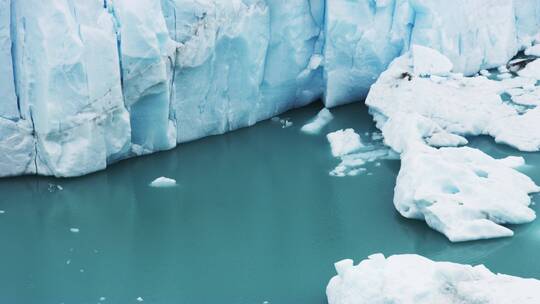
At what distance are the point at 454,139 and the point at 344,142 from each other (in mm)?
1117

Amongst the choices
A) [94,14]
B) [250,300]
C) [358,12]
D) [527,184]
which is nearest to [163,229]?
[250,300]

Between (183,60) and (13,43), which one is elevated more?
(13,43)

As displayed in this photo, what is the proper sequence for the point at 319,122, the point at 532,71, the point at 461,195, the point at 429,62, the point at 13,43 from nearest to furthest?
1. the point at 461,195
2. the point at 13,43
3. the point at 429,62
4. the point at 319,122
5. the point at 532,71

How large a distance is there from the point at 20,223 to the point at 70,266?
3.34 ft

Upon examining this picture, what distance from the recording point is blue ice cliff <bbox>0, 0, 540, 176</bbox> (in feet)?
23.0

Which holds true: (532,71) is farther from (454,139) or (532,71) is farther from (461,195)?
(461,195)

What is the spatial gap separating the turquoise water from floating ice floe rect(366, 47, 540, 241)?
0.52 ft

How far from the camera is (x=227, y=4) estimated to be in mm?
7953

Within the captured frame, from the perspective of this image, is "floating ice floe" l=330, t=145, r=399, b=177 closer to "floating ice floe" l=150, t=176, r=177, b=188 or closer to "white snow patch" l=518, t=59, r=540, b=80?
"floating ice floe" l=150, t=176, r=177, b=188

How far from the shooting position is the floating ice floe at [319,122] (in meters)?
8.67

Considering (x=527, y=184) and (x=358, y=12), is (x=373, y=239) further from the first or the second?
(x=358, y=12)

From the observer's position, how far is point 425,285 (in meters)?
4.69

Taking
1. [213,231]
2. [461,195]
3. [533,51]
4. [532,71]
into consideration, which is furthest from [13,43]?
[533,51]

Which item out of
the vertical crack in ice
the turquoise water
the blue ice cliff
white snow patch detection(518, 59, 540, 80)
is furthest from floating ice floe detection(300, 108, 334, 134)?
the vertical crack in ice
